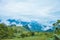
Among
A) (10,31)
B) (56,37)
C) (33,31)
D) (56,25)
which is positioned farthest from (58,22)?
(10,31)

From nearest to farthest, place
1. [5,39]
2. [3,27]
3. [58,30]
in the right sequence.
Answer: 1. [58,30]
2. [5,39]
3. [3,27]

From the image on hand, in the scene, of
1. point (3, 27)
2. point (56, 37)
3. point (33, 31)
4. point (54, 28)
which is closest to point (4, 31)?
point (3, 27)

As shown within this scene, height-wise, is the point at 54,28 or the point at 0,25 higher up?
the point at 0,25

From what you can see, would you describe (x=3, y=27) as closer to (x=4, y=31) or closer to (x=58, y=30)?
(x=4, y=31)

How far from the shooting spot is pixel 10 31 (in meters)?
8.59

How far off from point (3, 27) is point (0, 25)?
0.38m

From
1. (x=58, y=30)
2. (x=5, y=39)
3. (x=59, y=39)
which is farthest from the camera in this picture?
(x=5, y=39)

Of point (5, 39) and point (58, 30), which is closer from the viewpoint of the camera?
point (58, 30)

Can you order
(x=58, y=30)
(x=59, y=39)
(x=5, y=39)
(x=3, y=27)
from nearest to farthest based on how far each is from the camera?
(x=59, y=39)
(x=58, y=30)
(x=5, y=39)
(x=3, y=27)

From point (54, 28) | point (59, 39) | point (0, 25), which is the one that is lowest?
point (59, 39)

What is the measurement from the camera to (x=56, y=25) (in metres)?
5.64

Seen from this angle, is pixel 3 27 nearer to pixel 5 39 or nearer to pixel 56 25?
pixel 5 39

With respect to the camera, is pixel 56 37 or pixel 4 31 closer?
pixel 56 37

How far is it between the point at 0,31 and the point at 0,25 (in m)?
0.31
